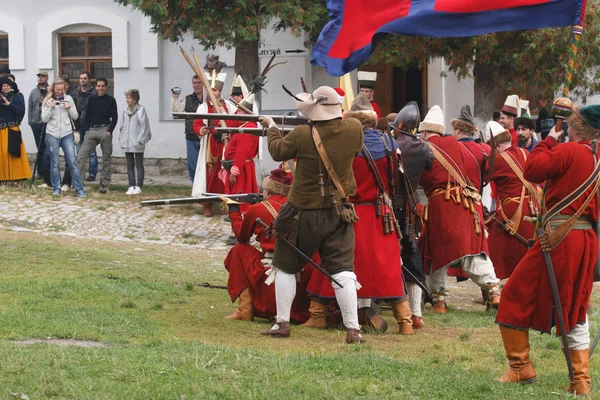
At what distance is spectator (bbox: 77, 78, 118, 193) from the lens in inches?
729

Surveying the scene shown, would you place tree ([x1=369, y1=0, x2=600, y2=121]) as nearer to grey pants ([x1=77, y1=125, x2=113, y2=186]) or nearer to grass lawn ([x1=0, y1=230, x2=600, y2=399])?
grey pants ([x1=77, y1=125, x2=113, y2=186])

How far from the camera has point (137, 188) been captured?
60.5 feet

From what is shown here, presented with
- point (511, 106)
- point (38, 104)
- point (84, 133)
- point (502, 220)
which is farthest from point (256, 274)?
point (38, 104)

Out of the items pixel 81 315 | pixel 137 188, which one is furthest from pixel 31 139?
pixel 81 315

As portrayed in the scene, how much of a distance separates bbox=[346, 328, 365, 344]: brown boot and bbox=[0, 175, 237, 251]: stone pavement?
6.36 m

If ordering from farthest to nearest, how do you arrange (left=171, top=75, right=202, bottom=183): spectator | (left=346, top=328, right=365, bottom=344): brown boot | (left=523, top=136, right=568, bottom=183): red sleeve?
(left=171, top=75, right=202, bottom=183): spectator → (left=346, top=328, right=365, bottom=344): brown boot → (left=523, top=136, right=568, bottom=183): red sleeve

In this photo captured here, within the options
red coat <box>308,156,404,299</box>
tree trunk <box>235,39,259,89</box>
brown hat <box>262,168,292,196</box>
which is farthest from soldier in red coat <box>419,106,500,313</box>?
tree trunk <box>235,39,259,89</box>

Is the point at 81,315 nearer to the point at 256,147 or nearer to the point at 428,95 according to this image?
the point at 256,147

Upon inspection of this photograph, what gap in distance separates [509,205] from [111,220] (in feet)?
23.0

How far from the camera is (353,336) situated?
26.3 ft

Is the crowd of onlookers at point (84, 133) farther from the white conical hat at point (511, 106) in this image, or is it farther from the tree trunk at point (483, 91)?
the white conical hat at point (511, 106)

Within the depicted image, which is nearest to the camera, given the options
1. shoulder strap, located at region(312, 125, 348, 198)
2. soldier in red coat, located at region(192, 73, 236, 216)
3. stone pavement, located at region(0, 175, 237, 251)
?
shoulder strap, located at region(312, 125, 348, 198)

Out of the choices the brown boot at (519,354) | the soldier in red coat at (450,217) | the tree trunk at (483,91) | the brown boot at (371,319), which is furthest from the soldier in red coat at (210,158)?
the brown boot at (519,354)

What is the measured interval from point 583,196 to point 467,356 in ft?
5.52
